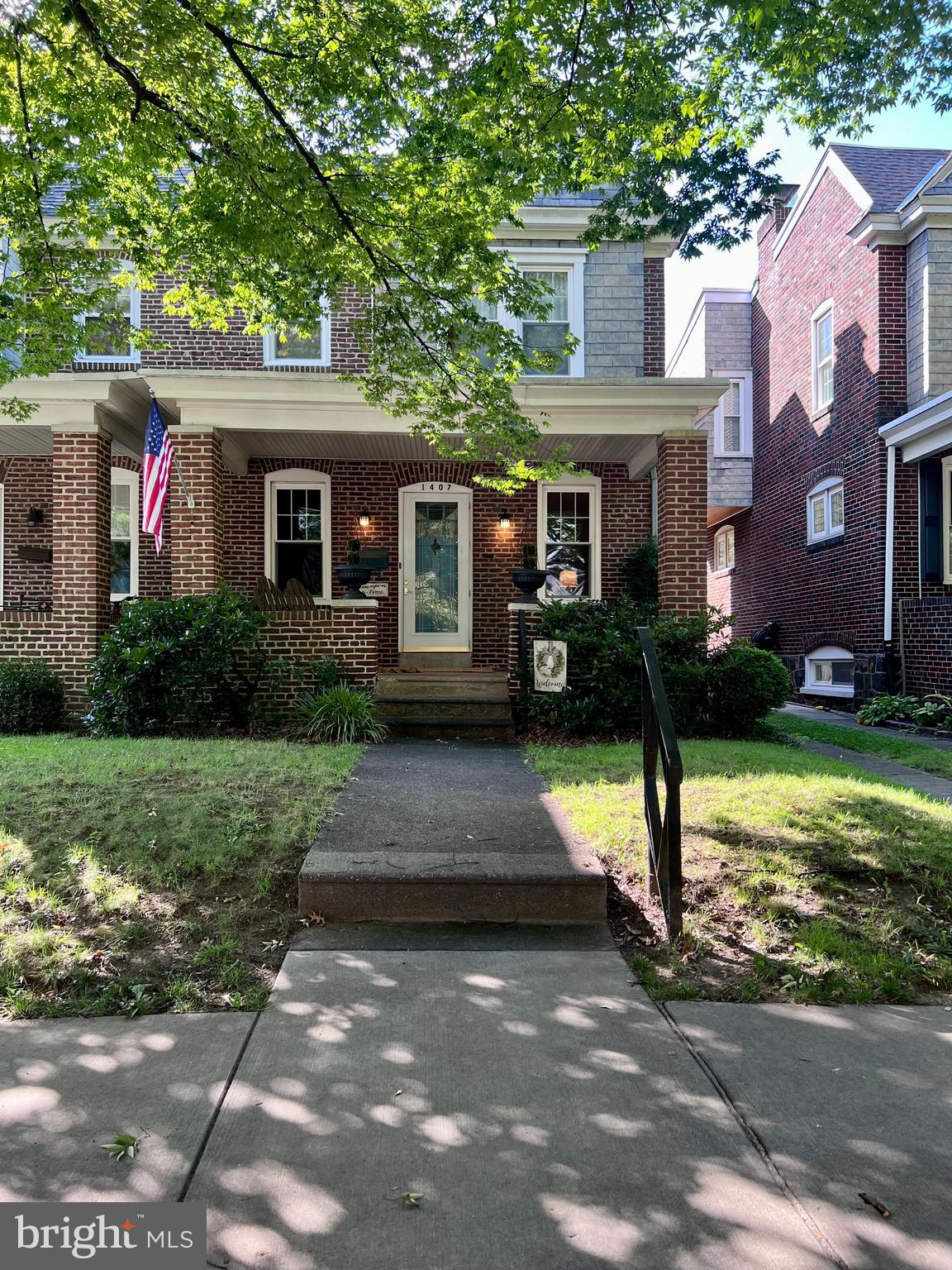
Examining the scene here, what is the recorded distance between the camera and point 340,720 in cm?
791

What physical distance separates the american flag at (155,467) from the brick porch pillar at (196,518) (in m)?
0.69

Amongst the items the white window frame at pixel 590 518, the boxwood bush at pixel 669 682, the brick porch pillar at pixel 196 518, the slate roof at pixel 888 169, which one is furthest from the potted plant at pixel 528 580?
the slate roof at pixel 888 169

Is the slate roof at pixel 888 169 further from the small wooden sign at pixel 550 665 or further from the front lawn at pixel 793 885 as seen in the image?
the front lawn at pixel 793 885

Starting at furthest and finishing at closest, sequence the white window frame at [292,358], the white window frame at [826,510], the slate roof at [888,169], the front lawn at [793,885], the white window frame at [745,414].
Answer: the white window frame at [745,414] → the white window frame at [826,510] → the slate roof at [888,169] → the white window frame at [292,358] → the front lawn at [793,885]

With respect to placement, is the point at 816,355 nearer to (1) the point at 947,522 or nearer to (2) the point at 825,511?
(2) the point at 825,511

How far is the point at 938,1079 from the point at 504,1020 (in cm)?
144

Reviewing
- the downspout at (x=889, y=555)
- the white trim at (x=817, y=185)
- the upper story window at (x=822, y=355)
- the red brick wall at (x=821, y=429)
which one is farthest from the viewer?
the upper story window at (x=822, y=355)

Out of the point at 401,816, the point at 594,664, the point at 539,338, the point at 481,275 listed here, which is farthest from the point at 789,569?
the point at 401,816

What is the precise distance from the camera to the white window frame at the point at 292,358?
11.1 m

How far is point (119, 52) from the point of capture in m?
4.51

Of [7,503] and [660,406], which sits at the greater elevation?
[660,406]

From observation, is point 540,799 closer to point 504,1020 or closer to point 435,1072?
point 504,1020

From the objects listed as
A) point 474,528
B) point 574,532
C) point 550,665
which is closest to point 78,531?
point 474,528

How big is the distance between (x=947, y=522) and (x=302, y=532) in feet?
32.2
